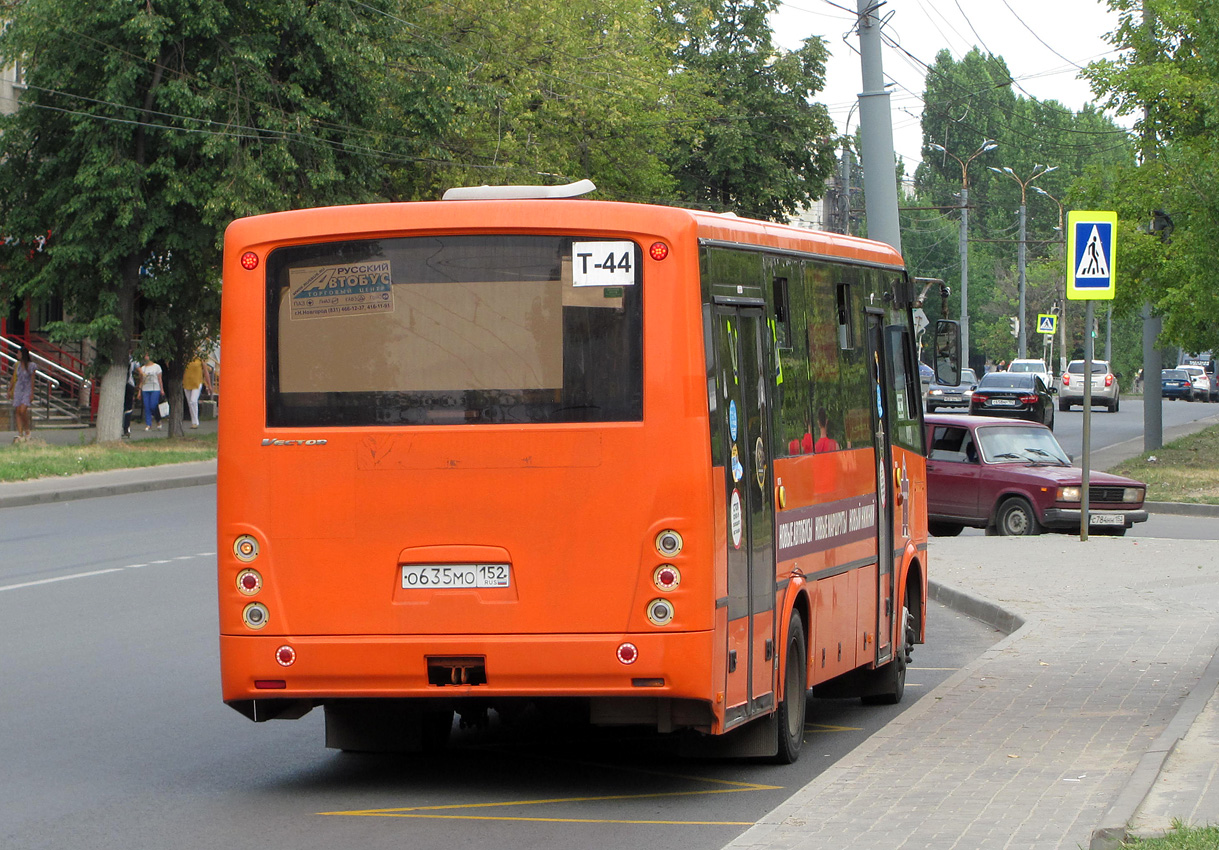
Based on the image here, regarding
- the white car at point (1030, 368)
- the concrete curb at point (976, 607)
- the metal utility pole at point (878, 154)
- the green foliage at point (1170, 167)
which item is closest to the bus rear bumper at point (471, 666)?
the concrete curb at point (976, 607)

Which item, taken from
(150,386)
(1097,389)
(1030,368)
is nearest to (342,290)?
(150,386)

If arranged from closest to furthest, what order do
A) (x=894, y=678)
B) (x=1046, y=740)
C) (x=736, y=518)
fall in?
(x=736, y=518), (x=1046, y=740), (x=894, y=678)

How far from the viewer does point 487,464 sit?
7273 mm

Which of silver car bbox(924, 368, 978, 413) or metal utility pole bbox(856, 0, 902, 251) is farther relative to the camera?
silver car bbox(924, 368, 978, 413)

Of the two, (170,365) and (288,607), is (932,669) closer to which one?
(288,607)

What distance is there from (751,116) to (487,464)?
60154 millimetres

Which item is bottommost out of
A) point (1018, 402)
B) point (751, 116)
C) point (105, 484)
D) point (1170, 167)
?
point (105, 484)

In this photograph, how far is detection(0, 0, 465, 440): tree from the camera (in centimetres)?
3275

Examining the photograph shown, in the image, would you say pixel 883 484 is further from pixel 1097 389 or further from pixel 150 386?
pixel 1097 389

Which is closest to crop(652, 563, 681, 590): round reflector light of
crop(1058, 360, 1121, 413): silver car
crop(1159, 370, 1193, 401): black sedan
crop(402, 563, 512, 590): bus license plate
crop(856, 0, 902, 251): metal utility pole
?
crop(402, 563, 512, 590): bus license plate

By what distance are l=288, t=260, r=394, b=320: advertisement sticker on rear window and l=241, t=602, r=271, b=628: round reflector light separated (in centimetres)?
122

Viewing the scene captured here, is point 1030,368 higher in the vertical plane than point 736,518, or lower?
higher

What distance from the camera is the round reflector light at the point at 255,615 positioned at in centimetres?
736

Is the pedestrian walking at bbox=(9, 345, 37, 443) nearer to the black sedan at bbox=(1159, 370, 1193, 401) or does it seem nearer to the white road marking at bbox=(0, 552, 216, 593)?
the white road marking at bbox=(0, 552, 216, 593)
